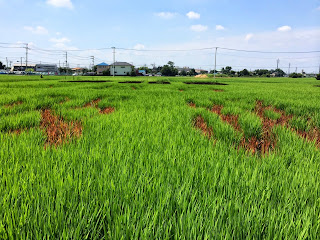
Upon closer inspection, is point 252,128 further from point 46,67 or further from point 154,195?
point 46,67

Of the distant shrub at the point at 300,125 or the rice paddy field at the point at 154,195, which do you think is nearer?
the rice paddy field at the point at 154,195

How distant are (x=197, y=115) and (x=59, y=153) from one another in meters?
3.09

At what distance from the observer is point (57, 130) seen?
9.30 ft

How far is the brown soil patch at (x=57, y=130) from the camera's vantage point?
2.31m

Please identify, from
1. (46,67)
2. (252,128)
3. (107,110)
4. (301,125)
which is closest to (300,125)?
(301,125)

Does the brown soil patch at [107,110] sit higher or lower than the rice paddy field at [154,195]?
higher

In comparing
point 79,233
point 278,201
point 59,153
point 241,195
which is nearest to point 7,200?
point 79,233

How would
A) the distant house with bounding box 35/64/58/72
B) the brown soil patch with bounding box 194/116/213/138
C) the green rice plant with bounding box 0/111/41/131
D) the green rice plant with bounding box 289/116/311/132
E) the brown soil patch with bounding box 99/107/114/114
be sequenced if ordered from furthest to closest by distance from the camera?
the distant house with bounding box 35/64/58/72, the brown soil patch with bounding box 99/107/114/114, the green rice plant with bounding box 289/116/311/132, the brown soil patch with bounding box 194/116/213/138, the green rice plant with bounding box 0/111/41/131

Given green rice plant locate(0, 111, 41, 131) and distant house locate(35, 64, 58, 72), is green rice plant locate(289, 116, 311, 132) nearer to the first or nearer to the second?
green rice plant locate(0, 111, 41, 131)

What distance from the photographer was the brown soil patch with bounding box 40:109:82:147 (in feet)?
7.57

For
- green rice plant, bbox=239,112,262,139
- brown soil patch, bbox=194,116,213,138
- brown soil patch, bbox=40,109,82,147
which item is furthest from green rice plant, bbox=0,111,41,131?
green rice plant, bbox=239,112,262,139

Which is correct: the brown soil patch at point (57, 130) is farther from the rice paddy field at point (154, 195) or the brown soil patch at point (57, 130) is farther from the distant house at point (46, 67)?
the distant house at point (46, 67)

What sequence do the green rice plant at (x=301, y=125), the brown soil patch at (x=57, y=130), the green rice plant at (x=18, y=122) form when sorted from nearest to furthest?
the brown soil patch at (x=57, y=130)
the green rice plant at (x=18, y=122)
the green rice plant at (x=301, y=125)

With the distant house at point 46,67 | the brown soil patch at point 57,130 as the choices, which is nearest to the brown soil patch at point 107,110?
the brown soil patch at point 57,130
